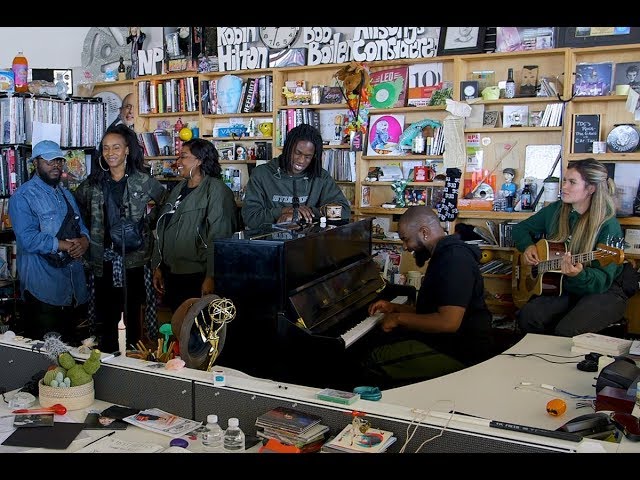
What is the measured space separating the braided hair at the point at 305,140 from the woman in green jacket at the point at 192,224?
44cm

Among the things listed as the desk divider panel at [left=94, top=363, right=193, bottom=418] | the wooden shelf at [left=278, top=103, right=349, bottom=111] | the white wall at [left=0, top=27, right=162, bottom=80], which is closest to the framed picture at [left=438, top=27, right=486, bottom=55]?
the wooden shelf at [left=278, top=103, right=349, bottom=111]

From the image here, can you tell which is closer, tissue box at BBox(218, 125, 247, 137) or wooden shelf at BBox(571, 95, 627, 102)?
wooden shelf at BBox(571, 95, 627, 102)

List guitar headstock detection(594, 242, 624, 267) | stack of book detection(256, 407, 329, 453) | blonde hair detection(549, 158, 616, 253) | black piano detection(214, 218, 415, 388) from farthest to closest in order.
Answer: blonde hair detection(549, 158, 616, 253)
guitar headstock detection(594, 242, 624, 267)
black piano detection(214, 218, 415, 388)
stack of book detection(256, 407, 329, 453)

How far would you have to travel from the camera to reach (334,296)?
3.60 m

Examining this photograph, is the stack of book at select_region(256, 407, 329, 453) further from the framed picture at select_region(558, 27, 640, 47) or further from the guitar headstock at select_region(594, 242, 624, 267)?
the framed picture at select_region(558, 27, 640, 47)

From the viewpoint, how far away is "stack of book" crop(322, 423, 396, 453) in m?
1.73

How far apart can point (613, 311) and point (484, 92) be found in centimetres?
204

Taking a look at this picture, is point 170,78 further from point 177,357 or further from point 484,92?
point 177,357

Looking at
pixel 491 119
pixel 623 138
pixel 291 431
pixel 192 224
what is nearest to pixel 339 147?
pixel 491 119

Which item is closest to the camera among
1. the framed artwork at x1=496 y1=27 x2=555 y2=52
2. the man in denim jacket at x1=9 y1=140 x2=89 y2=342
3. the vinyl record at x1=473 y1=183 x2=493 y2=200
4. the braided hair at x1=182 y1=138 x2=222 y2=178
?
the man in denim jacket at x1=9 y1=140 x2=89 y2=342

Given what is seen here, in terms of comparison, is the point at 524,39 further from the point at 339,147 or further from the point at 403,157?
the point at 339,147

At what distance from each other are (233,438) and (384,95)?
169 inches

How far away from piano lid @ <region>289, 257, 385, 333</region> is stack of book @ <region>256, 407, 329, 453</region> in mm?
1204

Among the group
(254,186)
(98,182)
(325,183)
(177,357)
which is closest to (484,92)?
(325,183)
